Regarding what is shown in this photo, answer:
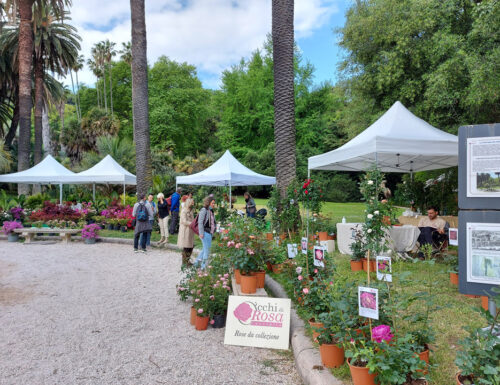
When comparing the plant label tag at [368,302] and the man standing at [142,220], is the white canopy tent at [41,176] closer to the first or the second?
the man standing at [142,220]

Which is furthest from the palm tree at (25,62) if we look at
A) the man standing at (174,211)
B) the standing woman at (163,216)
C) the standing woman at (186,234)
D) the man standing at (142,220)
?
the standing woman at (186,234)

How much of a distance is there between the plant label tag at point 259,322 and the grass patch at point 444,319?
0.85 feet

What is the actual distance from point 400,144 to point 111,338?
5.74m

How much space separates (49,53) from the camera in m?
24.5

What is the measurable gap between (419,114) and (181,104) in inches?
1196

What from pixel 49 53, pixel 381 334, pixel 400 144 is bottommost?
pixel 381 334

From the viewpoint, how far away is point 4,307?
5617mm

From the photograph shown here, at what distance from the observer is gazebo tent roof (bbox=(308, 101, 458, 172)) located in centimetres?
678

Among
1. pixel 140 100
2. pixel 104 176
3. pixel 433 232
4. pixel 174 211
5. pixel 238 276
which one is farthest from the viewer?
pixel 104 176

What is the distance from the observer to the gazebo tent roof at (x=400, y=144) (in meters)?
6.78

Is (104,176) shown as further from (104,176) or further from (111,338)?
(111,338)

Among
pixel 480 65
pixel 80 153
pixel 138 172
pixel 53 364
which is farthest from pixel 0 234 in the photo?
pixel 80 153

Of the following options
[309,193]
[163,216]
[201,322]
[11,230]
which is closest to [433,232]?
[309,193]

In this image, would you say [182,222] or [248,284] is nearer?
[248,284]
